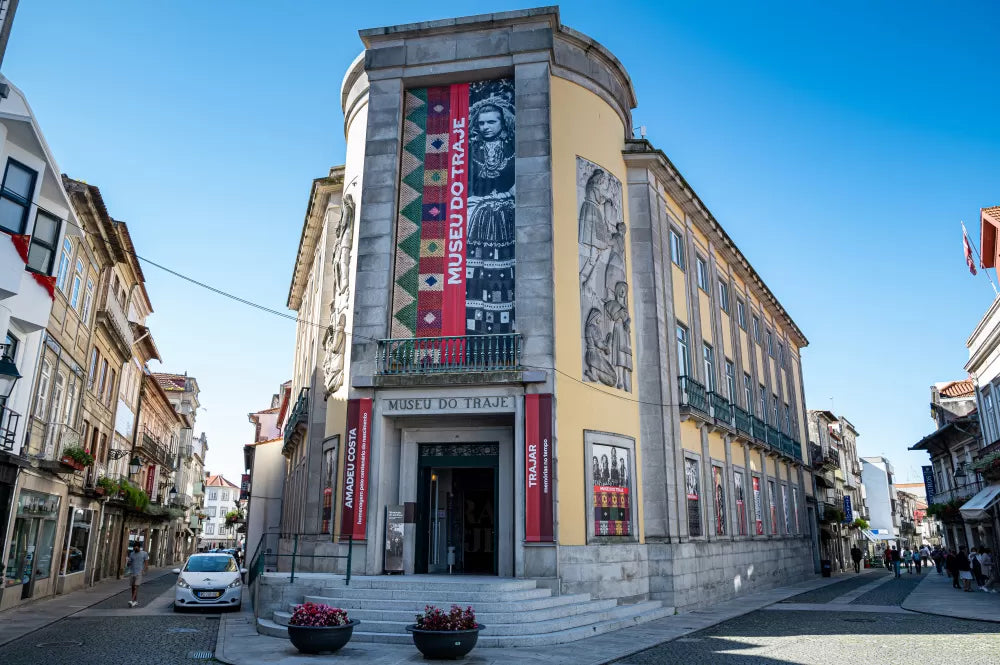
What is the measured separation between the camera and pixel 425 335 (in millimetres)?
16812

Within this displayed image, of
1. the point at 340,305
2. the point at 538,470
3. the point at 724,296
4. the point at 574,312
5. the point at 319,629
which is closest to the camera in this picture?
the point at 319,629

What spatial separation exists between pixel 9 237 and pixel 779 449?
27.3 m

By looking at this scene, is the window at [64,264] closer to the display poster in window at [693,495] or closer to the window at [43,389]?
the window at [43,389]

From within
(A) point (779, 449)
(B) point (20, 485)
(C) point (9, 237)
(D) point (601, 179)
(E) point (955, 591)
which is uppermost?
(D) point (601, 179)

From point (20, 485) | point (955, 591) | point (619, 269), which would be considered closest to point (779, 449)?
point (955, 591)

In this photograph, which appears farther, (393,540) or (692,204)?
(692,204)

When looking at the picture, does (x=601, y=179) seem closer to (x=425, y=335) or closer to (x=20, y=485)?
(x=425, y=335)

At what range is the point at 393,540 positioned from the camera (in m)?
15.6

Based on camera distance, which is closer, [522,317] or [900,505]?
[522,317]

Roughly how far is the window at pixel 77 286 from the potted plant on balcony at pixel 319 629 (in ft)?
51.9

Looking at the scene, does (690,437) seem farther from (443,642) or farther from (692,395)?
(443,642)

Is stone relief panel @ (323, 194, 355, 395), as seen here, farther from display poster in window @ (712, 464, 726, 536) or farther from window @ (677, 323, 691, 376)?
display poster in window @ (712, 464, 726, 536)

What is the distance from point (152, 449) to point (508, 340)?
31.9 m

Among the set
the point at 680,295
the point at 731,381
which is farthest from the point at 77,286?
the point at 731,381
